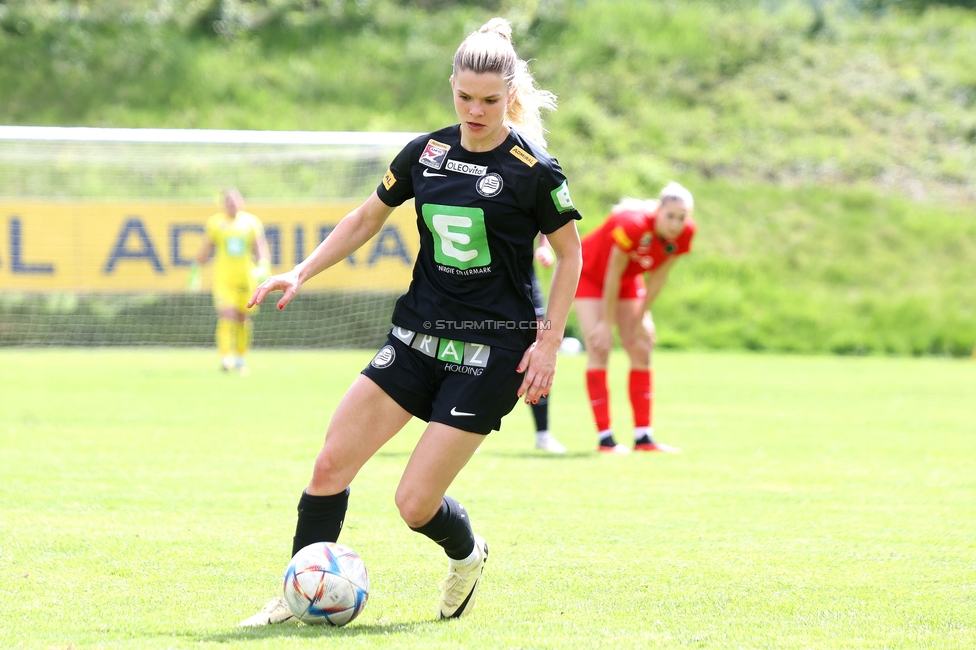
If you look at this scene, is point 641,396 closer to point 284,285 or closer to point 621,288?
point 621,288

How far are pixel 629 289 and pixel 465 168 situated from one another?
15.9ft

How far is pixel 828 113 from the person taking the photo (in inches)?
1012

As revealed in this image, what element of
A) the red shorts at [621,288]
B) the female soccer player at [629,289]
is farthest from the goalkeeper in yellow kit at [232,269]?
the female soccer player at [629,289]

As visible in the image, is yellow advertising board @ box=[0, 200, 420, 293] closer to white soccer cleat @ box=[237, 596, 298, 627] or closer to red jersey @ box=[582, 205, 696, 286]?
red jersey @ box=[582, 205, 696, 286]

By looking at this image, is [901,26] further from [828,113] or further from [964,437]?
[964,437]

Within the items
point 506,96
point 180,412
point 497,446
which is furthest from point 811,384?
point 506,96

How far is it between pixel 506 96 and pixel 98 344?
51.1 ft

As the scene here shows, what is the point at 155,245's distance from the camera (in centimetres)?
1755

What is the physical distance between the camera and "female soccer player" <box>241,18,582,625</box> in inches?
150

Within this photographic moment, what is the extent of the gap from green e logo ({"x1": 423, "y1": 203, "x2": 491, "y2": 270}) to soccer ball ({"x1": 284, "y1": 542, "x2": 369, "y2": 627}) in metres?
1.09

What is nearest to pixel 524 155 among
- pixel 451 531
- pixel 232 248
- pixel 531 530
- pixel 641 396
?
pixel 451 531

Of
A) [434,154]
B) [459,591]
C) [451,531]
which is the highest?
[434,154]

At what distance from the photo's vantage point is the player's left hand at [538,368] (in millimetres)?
3848

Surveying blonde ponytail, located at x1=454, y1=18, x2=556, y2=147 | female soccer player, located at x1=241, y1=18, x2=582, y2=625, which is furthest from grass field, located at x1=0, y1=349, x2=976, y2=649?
blonde ponytail, located at x1=454, y1=18, x2=556, y2=147
